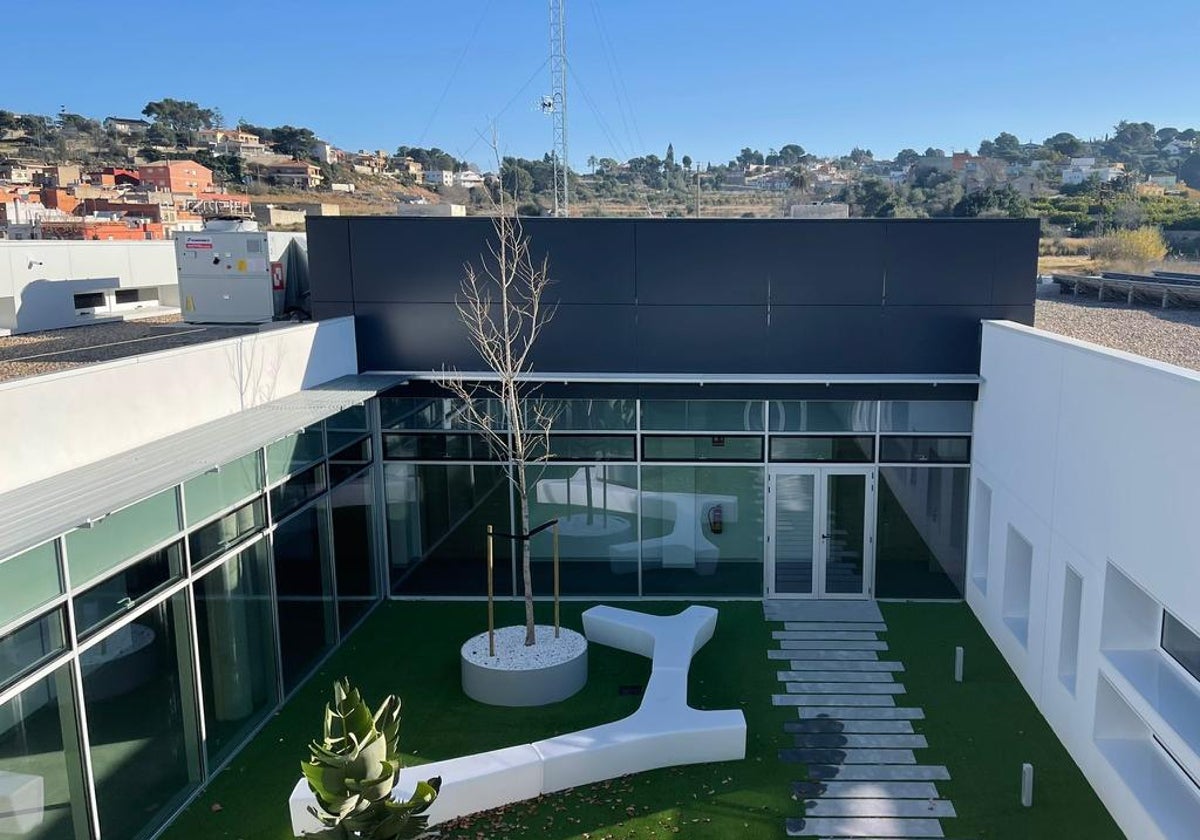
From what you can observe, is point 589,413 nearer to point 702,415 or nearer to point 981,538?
point 702,415

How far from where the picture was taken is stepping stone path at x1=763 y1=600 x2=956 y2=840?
8531 millimetres

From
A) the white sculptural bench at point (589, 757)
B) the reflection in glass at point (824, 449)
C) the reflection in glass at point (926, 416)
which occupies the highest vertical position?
the reflection in glass at point (926, 416)

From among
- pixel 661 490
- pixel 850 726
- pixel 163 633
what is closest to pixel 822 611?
pixel 661 490

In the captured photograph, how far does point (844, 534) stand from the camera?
13961mm

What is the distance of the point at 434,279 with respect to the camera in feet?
43.8

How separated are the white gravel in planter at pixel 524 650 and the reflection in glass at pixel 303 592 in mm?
1994

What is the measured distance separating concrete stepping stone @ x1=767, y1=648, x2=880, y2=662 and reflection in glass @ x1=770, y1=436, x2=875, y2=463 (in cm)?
284

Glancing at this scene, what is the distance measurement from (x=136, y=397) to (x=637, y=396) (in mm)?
6843

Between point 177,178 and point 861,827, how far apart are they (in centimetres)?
7546

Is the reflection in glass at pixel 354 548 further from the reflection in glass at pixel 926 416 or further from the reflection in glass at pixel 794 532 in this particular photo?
the reflection in glass at pixel 926 416

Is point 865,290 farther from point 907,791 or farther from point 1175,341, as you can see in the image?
point 907,791

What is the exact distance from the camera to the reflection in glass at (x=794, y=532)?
546 inches

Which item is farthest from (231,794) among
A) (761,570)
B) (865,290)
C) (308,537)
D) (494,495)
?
(865,290)

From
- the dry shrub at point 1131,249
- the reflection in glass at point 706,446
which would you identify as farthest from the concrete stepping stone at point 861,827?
the dry shrub at point 1131,249
